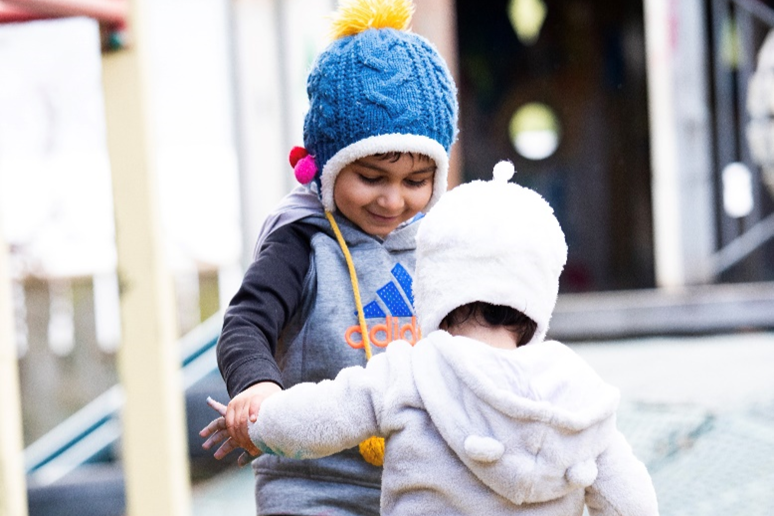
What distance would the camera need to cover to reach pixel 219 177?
529 centimetres

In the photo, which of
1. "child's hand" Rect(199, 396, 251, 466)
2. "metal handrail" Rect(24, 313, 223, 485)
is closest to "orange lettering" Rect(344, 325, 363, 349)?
"child's hand" Rect(199, 396, 251, 466)

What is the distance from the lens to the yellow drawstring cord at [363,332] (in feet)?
5.05

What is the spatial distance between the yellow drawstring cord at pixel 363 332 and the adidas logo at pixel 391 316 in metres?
0.01

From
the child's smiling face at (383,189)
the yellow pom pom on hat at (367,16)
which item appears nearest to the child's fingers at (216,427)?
the child's smiling face at (383,189)

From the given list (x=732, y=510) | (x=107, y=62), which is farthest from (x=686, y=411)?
(x=107, y=62)

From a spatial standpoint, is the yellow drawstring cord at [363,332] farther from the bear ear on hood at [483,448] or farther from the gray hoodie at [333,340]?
the bear ear on hood at [483,448]

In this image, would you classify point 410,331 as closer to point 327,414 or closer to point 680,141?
point 327,414

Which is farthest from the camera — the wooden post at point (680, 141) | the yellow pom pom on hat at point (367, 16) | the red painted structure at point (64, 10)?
the wooden post at point (680, 141)

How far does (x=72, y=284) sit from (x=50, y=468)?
1.76 meters

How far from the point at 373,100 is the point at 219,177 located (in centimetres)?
385

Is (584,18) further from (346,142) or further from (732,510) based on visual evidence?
(346,142)

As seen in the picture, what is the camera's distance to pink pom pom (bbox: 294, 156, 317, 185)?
63.3 inches

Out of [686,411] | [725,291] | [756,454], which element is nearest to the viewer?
[756,454]

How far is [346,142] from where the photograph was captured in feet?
5.09
